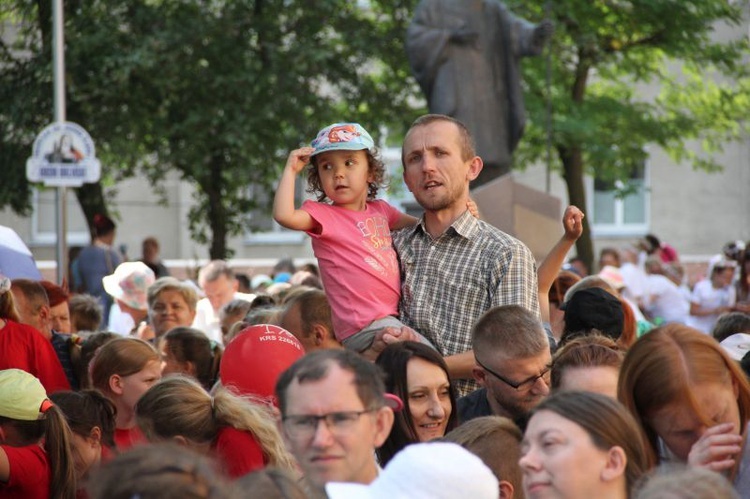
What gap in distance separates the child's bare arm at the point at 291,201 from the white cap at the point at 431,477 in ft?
7.53

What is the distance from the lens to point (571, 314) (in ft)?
22.2

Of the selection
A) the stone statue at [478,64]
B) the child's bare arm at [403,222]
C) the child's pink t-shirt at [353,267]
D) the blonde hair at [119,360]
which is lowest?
the blonde hair at [119,360]

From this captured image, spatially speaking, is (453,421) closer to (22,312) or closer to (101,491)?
(101,491)

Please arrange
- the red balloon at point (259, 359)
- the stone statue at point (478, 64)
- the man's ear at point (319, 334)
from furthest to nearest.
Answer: the stone statue at point (478, 64) < the man's ear at point (319, 334) < the red balloon at point (259, 359)

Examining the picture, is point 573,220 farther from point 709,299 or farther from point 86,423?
point 709,299

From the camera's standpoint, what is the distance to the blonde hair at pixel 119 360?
719cm

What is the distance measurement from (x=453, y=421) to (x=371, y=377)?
1474 millimetres

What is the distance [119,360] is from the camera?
7188 mm

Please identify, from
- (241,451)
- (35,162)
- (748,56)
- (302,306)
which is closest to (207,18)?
(35,162)

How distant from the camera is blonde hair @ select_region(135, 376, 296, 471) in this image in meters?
5.34

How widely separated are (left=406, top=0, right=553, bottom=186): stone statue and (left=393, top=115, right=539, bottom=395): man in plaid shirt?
5.86 metres

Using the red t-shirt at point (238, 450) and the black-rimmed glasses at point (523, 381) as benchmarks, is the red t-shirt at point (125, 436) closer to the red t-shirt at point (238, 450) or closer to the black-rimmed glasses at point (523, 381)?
the red t-shirt at point (238, 450)

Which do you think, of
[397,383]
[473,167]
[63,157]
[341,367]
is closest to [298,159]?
[473,167]

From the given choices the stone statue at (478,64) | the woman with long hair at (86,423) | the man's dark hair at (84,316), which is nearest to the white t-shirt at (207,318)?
the man's dark hair at (84,316)
